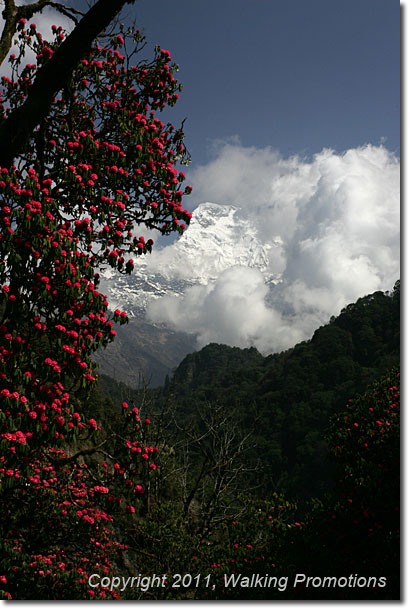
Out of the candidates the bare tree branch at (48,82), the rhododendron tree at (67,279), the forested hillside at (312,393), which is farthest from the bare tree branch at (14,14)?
the forested hillside at (312,393)

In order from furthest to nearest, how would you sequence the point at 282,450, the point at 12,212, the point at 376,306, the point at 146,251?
the point at 376,306
the point at 282,450
the point at 146,251
the point at 12,212

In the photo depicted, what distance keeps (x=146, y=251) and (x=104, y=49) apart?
9.73ft

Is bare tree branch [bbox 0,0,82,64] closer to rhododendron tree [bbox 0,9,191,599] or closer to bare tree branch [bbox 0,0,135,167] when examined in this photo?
rhododendron tree [bbox 0,9,191,599]

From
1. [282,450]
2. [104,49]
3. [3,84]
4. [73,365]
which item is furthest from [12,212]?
[282,450]

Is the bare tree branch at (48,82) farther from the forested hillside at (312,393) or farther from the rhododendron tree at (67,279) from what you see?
the forested hillside at (312,393)

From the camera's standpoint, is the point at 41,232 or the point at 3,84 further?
the point at 3,84

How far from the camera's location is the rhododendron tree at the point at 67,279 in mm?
3494

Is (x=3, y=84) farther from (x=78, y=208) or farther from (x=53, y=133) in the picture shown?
(x=78, y=208)

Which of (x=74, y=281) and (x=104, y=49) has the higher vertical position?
(x=104, y=49)

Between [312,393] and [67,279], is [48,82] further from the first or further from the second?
[312,393]

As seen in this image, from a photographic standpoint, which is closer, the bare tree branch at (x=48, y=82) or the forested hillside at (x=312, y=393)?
the bare tree branch at (x=48, y=82)

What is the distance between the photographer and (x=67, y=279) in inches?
140

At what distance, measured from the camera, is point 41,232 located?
350 cm

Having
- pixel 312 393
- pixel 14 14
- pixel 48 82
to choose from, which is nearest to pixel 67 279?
pixel 48 82
